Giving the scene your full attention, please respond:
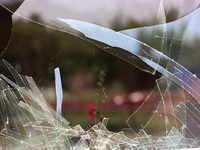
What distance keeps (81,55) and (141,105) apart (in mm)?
809

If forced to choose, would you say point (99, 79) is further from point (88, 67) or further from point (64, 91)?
point (64, 91)

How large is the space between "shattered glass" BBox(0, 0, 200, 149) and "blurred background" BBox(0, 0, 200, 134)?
0.11 ft

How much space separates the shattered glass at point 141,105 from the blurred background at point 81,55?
3cm

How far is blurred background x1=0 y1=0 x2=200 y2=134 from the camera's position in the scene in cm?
228

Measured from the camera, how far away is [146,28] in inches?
95.0

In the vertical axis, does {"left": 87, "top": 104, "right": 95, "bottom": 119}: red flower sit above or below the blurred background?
below

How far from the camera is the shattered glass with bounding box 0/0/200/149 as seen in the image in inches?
90.4

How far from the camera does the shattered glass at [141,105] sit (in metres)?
2.29

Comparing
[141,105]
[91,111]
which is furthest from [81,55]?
[141,105]

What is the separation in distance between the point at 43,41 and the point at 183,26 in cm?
147

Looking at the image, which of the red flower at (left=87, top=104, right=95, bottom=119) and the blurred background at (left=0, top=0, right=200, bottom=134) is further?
the red flower at (left=87, top=104, right=95, bottom=119)

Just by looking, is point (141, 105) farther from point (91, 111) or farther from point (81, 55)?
point (81, 55)

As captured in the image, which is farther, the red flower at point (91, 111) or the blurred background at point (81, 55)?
the red flower at point (91, 111)

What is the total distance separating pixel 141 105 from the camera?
8.07 ft
